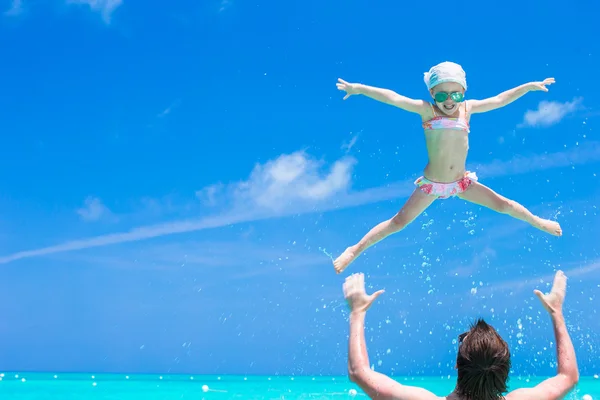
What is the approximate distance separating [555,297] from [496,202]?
5465 mm

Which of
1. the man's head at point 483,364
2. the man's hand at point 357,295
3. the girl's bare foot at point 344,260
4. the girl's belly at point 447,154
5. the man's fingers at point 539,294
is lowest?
the man's head at point 483,364

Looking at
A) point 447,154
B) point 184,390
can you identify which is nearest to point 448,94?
point 447,154

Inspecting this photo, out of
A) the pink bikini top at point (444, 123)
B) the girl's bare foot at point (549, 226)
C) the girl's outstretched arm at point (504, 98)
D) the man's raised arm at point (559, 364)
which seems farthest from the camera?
the girl's bare foot at point (549, 226)

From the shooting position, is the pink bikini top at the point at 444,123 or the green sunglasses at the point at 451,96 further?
the pink bikini top at the point at 444,123

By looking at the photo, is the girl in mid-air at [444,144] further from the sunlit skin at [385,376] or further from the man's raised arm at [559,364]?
the sunlit skin at [385,376]

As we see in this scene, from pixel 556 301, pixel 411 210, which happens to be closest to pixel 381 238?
pixel 411 210

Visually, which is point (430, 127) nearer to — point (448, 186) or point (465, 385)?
point (448, 186)

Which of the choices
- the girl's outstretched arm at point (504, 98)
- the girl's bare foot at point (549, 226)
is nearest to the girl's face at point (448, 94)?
the girl's outstretched arm at point (504, 98)

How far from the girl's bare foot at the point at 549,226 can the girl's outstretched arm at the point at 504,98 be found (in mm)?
1698

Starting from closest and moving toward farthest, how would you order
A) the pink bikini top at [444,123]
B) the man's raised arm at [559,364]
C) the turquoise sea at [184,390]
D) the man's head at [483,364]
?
the man's head at [483,364] < the man's raised arm at [559,364] < the pink bikini top at [444,123] < the turquoise sea at [184,390]

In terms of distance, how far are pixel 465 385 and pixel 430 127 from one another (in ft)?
18.7

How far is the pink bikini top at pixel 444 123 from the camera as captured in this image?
8.55 meters

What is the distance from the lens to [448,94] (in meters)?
8.38

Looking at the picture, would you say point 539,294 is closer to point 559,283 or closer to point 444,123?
point 559,283
